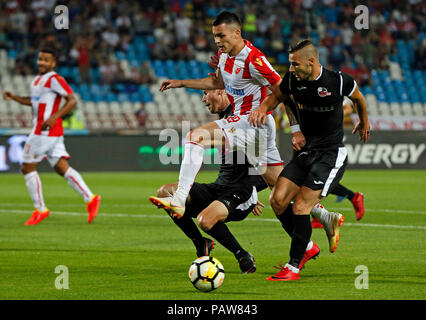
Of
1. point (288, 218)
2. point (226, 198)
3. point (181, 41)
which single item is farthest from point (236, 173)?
point (181, 41)

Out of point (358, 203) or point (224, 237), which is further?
point (358, 203)

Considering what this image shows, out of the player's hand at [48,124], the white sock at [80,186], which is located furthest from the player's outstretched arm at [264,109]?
the white sock at [80,186]

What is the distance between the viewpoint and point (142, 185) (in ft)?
58.5

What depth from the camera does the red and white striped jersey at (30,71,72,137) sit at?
11.4 meters

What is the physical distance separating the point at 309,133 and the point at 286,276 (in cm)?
130

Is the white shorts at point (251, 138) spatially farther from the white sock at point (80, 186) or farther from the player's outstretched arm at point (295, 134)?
the white sock at point (80, 186)

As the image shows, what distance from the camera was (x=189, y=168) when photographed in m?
7.16

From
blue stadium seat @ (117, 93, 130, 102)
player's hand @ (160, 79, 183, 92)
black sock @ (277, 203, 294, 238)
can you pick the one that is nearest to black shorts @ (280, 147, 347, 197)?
black sock @ (277, 203, 294, 238)

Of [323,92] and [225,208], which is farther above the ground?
[323,92]

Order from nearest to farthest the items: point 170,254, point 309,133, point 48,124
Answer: point 309,133, point 170,254, point 48,124

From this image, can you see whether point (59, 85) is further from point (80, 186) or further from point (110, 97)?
point (110, 97)

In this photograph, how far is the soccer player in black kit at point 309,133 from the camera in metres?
6.65
